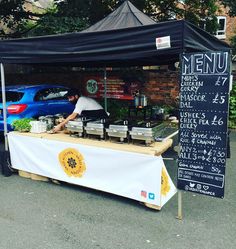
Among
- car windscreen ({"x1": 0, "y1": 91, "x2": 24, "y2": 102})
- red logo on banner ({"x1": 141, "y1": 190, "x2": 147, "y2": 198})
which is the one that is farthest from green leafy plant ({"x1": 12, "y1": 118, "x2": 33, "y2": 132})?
red logo on banner ({"x1": 141, "y1": 190, "x2": 147, "y2": 198})

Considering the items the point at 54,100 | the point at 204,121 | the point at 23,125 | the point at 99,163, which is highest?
the point at 204,121

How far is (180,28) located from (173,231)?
92.4 inches

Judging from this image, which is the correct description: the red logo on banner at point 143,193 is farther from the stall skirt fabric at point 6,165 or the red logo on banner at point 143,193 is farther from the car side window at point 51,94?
the car side window at point 51,94

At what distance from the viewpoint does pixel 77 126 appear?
4.79m

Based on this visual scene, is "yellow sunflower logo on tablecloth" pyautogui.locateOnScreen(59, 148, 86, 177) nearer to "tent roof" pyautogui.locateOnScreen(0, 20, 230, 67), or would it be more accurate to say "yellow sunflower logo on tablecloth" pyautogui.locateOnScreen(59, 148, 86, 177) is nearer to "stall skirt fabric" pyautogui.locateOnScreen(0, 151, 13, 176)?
"stall skirt fabric" pyautogui.locateOnScreen(0, 151, 13, 176)

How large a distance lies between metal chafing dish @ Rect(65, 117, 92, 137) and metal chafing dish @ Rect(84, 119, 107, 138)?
0.09 meters

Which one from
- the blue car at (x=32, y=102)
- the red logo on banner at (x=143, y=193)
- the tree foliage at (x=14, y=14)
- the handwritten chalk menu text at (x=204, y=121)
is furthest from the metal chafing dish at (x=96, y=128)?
the tree foliage at (x=14, y=14)

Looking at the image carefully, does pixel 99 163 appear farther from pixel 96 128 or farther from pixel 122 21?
pixel 122 21

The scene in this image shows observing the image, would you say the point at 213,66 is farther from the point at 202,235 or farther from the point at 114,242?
the point at 114,242

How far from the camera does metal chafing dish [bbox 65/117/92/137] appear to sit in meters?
4.77

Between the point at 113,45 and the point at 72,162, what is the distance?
184 centimetres

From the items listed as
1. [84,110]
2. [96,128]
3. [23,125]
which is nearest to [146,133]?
[96,128]

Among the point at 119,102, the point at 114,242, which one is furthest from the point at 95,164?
the point at 119,102

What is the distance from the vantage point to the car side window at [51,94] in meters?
7.49
